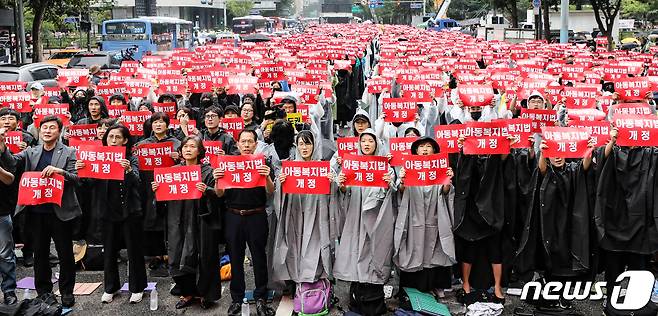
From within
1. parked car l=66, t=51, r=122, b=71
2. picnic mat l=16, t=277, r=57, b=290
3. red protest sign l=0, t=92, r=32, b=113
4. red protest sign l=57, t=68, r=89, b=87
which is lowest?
picnic mat l=16, t=277, r=57, b=290

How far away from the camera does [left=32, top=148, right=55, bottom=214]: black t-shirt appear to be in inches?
266

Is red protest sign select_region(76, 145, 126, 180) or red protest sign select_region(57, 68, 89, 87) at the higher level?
red protest sign select_region(57, 68, 89, 87)

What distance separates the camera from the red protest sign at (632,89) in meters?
10.9

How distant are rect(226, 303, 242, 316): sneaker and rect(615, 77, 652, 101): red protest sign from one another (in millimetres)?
7048

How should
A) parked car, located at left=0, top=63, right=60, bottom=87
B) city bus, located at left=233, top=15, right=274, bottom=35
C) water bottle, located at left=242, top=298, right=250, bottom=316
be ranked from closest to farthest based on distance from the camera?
water bottle, located at left=242, top=298, right=250, bottom=316 < parked car, located at left=0, top=63, right=60, bottom=87 < city bus, located at left=233, top=15, right=274, bottom=35

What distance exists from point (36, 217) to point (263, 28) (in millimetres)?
58227

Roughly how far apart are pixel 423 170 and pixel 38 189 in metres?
3.35

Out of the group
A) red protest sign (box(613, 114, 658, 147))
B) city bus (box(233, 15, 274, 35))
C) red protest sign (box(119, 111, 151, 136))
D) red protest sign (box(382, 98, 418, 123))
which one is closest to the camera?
red protest sign (box(613, 114, 658, 147))

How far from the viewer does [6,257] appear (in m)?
6.93

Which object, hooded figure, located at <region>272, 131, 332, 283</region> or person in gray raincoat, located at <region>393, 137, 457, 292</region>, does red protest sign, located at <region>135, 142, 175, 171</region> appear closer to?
hooded figure, located at <region>272, 131, 332, 283</region>

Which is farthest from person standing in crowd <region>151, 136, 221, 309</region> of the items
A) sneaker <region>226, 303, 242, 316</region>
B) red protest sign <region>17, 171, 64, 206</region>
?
red protest sign <region>17, 171, 64, 206</region>

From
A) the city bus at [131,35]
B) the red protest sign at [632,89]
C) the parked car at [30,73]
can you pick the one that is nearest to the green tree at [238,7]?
the city bus at [131,35]

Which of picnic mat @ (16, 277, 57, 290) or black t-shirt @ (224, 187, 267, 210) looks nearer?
black t-shirt @ (224, 187, 267, 210)

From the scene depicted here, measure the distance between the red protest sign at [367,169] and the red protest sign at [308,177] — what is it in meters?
0.22
